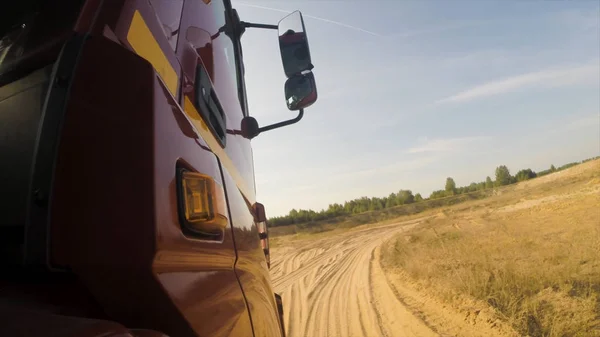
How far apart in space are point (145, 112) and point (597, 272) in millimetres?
6824

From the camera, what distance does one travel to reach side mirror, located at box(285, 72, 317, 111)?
91.7 inches

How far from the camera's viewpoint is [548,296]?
4.62m

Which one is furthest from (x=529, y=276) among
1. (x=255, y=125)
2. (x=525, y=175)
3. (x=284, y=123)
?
(x=525, y=175)

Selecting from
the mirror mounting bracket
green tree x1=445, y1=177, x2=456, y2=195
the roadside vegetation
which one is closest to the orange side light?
the mirror mounting bracket

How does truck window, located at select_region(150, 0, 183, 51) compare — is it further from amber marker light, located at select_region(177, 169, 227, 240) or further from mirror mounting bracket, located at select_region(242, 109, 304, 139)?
mirror mounting bracket, located at select_region(242, 109, 304, 139)

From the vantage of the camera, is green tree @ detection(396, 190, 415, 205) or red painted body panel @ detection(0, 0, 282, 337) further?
green tree @ detection(396, 190, 415, 205)

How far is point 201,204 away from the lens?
0.78 meters

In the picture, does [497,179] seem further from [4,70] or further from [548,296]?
[4,70]

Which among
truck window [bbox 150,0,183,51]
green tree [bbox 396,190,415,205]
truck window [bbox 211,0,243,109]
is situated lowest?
truck window [bbox 150,0,183,51]

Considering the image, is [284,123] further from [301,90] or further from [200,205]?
[200,205]

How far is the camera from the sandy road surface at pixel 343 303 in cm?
501

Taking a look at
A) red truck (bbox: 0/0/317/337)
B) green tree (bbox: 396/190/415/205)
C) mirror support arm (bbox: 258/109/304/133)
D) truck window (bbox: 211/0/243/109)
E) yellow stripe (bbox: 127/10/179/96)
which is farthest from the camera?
green tree (bbox: 396/190/415/205)

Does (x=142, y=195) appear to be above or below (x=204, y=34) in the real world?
below

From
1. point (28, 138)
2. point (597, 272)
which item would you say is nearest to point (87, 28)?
point (28, 138)
